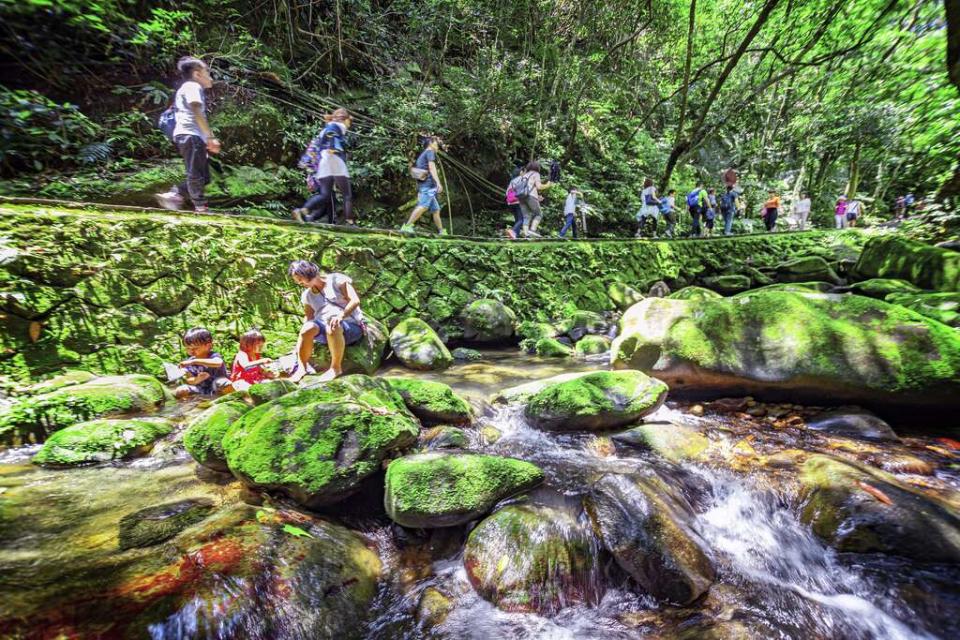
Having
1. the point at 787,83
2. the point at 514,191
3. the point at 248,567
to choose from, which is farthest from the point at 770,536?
the point at 787,83

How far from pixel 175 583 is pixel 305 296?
3.17 meters

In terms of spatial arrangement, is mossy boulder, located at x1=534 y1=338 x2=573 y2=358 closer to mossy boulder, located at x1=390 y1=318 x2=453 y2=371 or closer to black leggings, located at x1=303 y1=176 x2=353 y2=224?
mossy boulder, located at x1=390 y1=318 x2=453 y2=371

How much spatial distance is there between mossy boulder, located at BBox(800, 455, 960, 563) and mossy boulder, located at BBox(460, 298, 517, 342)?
16.3 feet

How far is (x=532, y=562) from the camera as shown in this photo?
221cm

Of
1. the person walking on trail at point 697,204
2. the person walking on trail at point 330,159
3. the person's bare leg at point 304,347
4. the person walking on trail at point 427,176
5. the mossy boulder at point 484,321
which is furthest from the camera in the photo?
the person walking on trail at point 697,204

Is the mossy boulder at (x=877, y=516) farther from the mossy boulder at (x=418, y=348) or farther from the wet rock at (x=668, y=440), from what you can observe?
the mossy boulder at (x=418, y=348)

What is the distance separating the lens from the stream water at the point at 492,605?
1669 mm

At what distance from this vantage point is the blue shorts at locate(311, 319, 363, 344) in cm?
461

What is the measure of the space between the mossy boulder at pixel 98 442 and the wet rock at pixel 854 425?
585 cm

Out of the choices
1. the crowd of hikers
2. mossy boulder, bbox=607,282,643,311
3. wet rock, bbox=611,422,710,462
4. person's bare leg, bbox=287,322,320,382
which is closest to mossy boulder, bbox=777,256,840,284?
the crowd of hikers

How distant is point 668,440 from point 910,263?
A: 27.8ft

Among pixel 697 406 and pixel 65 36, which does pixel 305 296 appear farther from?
pixel 65 36

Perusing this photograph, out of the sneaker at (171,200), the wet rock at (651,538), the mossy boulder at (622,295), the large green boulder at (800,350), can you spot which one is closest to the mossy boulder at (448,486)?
the wet rock at (651,538)

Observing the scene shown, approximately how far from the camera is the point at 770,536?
2543 mm
